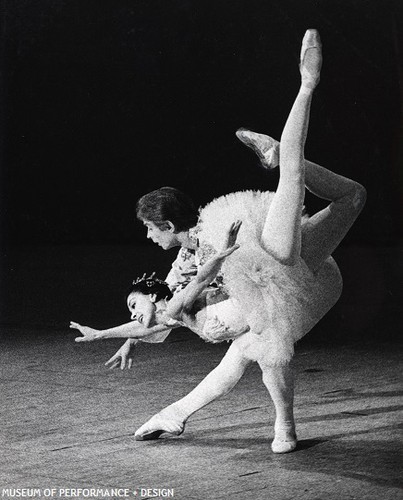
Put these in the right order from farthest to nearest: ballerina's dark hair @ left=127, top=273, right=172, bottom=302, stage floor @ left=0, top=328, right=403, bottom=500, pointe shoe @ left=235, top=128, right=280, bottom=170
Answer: ballerina's dark hair @ left=127, top=273, right=172, bottom=302 → pointe shoe @ left=235, top=128, right=280, bottom=170 → stage floor @ left=0, top=328, right=403, bottom=500

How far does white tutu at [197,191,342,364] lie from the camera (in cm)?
416

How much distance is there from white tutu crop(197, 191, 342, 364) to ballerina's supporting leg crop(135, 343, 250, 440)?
147 millimetres

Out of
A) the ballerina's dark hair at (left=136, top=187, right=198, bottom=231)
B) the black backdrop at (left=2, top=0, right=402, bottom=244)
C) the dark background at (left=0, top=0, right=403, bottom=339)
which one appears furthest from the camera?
the black backdrop at (left=2, top=0, right=402, bottom=244)

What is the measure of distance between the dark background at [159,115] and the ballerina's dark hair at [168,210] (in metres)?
6.87

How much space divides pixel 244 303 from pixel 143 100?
1087 cm

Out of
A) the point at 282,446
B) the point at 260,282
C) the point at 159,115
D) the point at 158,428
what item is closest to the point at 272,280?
the point at 260,282

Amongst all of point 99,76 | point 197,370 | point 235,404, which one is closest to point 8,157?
point 99,76

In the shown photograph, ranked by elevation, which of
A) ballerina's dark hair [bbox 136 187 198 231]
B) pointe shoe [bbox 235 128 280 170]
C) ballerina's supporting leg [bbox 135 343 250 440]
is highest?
pointe shoe [bbox 235 128 280 170]

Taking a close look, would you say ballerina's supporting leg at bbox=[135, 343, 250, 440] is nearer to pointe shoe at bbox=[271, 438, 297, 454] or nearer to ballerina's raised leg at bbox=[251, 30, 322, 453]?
pointe shoe at bbox=[271, 438, 297, 454]

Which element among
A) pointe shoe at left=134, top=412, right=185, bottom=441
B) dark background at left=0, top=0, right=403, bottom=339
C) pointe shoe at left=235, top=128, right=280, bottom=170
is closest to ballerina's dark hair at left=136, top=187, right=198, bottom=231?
pointe shoe at left=235, top=128, right=280, bottom=170

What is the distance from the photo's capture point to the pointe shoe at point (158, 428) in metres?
4.46

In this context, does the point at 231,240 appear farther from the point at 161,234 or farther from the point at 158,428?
the point at 158,428

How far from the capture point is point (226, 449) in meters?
4.32

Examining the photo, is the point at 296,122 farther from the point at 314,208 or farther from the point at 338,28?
the point at 314,208
